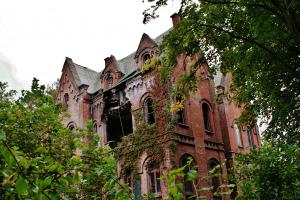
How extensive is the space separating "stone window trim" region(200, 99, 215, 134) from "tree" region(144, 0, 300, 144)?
8738 millimetres

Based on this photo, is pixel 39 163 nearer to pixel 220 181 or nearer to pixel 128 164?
pixel 128 164

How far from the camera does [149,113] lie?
2305cm

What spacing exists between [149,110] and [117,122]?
502 cm

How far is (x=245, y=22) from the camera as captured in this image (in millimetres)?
12273

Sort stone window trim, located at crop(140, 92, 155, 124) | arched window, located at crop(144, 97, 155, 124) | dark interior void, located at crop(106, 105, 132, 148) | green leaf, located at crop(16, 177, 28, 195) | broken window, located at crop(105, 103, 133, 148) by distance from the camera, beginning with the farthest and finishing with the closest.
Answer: dark interior void, located at crop(106, 105, 132, 148), broken window, located at crop(105, 103, 133, 148), arched window, located at crop(144, 97, 155, 124), stone window trim, located at crop(140, 92, 155, 124), green leaf, located at crop(16, 177, 28, 195)

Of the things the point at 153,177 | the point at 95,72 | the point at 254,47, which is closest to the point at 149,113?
the point at 153,177

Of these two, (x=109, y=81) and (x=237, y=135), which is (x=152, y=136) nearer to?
(x=109, y=81)

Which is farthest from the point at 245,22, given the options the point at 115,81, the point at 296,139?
the point at 115,81

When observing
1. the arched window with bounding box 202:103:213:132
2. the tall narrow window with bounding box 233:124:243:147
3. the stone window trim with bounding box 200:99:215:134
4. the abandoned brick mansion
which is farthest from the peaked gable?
the tall narrow window with bounding box 233:124:243:147

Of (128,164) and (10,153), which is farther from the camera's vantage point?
(128,164)

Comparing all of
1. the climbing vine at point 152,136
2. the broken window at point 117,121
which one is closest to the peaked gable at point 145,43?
the climbing vine at point 152,136

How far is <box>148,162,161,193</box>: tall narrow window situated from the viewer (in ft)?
69.9

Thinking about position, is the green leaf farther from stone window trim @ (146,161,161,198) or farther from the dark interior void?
the dark interior void

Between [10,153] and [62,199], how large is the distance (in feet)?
2.34
